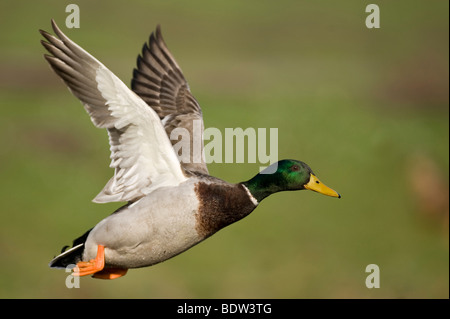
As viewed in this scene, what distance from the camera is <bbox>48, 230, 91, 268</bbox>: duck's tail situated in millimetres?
4934

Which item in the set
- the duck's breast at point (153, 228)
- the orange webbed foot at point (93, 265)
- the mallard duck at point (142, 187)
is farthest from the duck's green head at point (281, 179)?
the orange webbed foot at point (93, 265)

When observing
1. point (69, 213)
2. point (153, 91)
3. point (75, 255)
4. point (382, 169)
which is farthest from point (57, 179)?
point (75, 255)

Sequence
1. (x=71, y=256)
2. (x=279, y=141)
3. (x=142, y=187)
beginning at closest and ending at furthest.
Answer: (x=142, y=187), (x=71, y=256), (x=279, y=141)

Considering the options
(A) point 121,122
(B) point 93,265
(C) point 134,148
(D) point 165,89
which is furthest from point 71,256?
(D) point 165,89

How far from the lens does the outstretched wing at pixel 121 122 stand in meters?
4.55

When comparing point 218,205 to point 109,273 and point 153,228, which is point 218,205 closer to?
point 153,228

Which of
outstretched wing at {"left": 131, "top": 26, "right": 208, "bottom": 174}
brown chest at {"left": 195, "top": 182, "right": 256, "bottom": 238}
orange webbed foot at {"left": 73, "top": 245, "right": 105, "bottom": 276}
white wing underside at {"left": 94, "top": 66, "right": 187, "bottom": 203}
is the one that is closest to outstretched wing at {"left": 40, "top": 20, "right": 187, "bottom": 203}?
white wing underside at {"left": 94, "top": 66, "right": 187, "bottom": 203}

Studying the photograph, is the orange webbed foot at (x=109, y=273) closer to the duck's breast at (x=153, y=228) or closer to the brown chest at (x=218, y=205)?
the duck's breast at (x=153, y=228)

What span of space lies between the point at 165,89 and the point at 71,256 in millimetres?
1748

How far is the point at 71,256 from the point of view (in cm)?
503

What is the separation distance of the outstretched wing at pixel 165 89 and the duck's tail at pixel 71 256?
1.22 meters

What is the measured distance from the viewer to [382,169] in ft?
68.6

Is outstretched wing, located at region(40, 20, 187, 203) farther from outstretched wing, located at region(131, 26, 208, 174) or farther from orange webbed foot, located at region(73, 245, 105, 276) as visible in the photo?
outstretched wing, located at region(131, 26, 208, 174)

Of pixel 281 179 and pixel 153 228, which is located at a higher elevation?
pixel 281 179
